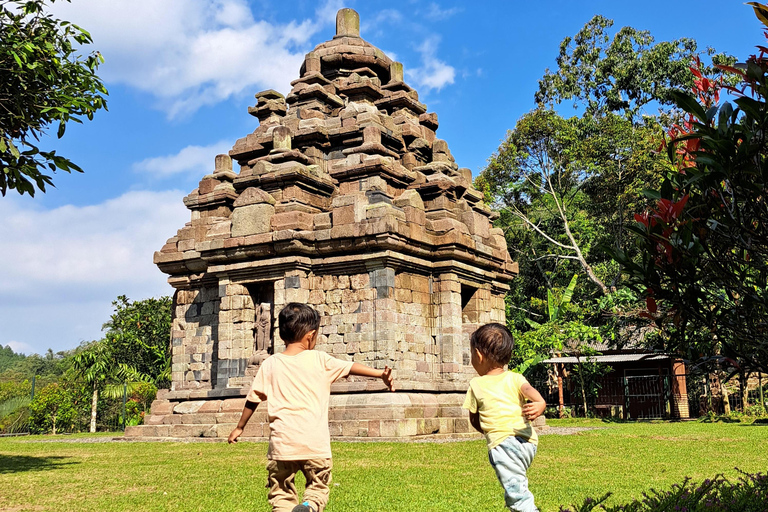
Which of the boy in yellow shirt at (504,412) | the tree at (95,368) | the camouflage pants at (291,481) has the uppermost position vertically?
the tree at (95,368)

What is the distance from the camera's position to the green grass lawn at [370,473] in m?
6.48

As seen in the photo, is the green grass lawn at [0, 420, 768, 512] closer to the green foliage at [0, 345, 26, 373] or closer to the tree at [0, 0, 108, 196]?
the tree at [0, 0, 108, 196]

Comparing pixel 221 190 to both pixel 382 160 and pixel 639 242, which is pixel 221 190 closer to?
pixel 382 160

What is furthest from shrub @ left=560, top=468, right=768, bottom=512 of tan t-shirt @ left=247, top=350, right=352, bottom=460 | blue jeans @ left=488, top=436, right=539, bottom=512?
tan t-shirt @ left=247, top=350, right=352, bottom=460

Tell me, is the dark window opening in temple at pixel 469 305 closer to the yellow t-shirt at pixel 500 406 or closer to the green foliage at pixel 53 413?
the yellow t-shirt at pixel 500 406

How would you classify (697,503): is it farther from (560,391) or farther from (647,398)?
(647,398)

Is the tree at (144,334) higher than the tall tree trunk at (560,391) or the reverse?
higher

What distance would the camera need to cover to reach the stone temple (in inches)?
523

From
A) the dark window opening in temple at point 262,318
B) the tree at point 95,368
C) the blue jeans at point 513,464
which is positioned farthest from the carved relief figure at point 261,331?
the tree at point 95,368

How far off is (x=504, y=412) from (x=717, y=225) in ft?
5.23

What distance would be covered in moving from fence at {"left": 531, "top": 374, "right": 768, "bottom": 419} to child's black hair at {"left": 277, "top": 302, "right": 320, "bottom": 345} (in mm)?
21642

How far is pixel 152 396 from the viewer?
79.5 ft

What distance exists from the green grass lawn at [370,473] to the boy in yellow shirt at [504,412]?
2051 mm

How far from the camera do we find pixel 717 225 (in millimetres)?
4117
